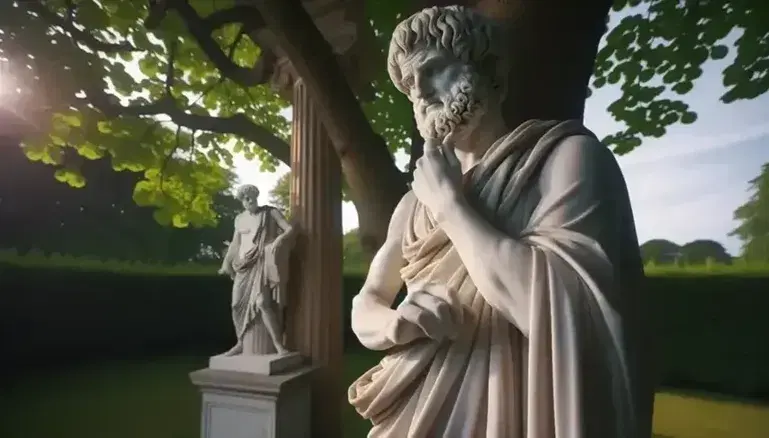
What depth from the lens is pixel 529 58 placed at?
1.88 meters

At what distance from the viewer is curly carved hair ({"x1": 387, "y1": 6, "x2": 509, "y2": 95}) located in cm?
94

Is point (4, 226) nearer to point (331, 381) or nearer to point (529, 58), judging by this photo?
point (331, 381)

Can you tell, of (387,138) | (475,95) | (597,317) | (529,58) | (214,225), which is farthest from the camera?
(214,225)

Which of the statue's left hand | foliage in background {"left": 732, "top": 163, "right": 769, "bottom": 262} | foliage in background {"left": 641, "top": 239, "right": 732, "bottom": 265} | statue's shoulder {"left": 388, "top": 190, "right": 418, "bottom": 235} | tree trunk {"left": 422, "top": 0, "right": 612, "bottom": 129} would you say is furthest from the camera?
foliage in background {"left": 641, "top": 239, "right": 732, "bottom": 265}

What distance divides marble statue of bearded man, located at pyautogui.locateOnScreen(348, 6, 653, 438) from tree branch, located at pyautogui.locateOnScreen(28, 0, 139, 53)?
3.50 m

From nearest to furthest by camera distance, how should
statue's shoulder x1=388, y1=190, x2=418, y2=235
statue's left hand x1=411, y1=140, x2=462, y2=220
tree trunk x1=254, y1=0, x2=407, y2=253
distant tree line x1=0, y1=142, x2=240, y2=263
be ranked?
1. statue's left hand x1=411, y1=140, x2=462, y2=220
2. statue's shoulder x1=388, y1=190, x2=418, y2=235
3. tree trunk x1=254, y1=0, x2=407, y2=253
4. distant tree line x1=0, y1=142, x2=240, y2=263

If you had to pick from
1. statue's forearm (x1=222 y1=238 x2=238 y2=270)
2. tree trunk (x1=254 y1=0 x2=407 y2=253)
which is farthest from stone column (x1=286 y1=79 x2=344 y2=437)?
Result: tree trunk (x1=254 y1=0 x2=407 y2=253)

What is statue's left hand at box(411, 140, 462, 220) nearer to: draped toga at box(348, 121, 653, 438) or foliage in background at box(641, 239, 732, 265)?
draped toga at box(348, 121, 653, 438)

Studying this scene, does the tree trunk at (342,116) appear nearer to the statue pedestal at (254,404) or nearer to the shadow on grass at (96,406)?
the statue pedestal at (254,404)

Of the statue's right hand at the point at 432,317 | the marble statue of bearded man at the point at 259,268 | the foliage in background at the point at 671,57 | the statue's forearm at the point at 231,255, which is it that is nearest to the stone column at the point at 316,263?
the marble statue of bearded man at the point at 259,268

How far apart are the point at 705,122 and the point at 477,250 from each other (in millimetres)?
2601

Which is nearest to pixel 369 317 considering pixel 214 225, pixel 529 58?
pixel 529 58

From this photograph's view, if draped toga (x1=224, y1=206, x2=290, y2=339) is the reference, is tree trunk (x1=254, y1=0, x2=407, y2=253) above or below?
above

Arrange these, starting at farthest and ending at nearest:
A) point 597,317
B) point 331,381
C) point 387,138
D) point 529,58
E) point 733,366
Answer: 1. point 387,138
2. point 331,381
3. point 733,366
4. point 529,58
5. point 597,317
